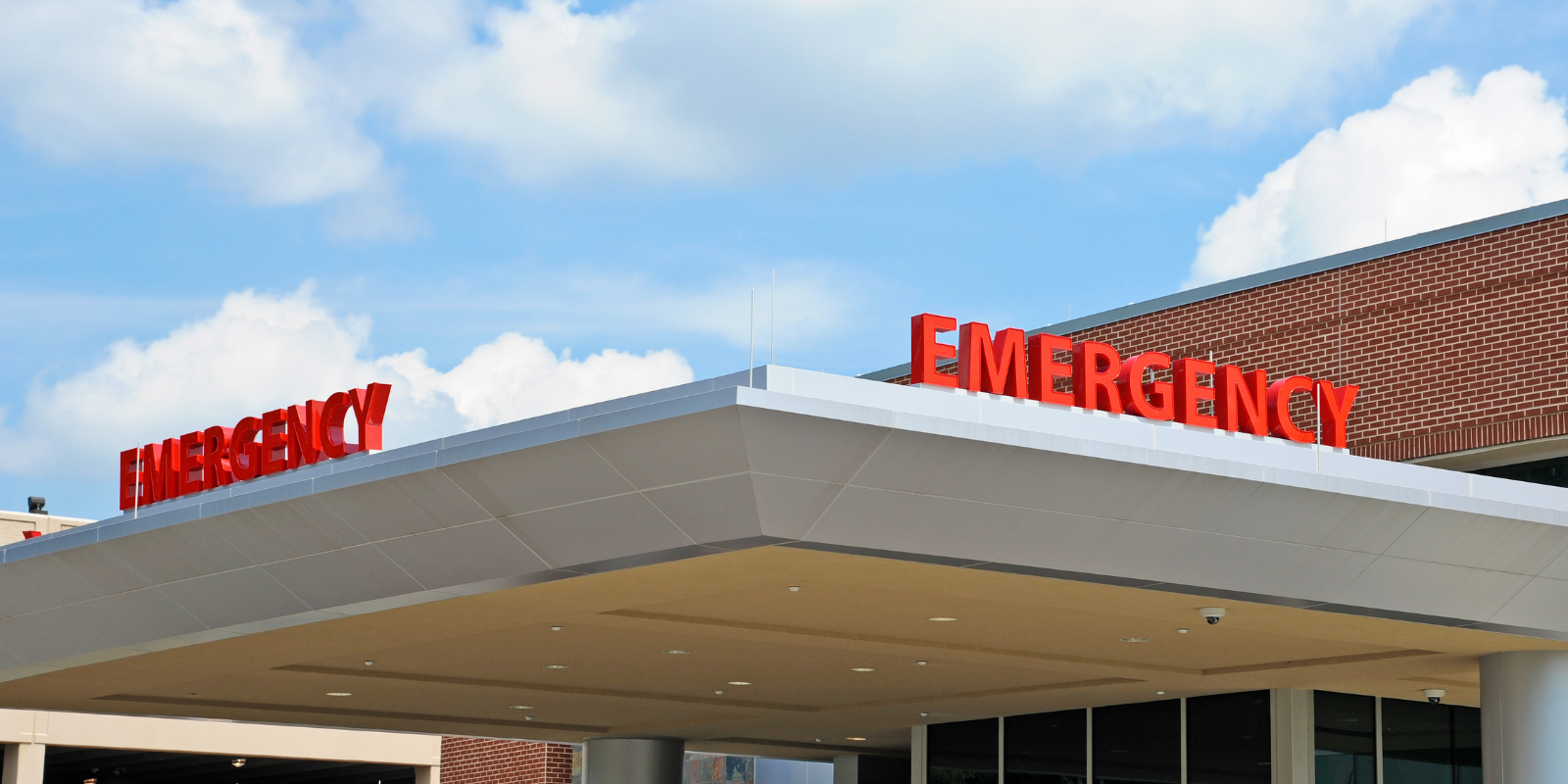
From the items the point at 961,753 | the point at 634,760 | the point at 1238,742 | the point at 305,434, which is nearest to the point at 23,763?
the point at 634,760

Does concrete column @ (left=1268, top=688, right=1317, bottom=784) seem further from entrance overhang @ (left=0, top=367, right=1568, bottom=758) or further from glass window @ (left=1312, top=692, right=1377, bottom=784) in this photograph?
entrance overhang @ (left=0, top=367, right=1568, bottom=758)

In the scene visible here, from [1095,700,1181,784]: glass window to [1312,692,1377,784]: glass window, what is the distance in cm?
219

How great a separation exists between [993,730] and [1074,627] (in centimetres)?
1005

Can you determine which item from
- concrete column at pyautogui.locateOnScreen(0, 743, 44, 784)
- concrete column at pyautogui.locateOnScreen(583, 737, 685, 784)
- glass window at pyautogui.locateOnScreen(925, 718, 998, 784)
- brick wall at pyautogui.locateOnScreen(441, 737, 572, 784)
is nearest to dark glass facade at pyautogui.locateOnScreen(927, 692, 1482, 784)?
glass window at pyautogui.locateOnScreen(925, 718, 998, 784)

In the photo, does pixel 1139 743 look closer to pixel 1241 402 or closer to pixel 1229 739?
pixel 1229 739

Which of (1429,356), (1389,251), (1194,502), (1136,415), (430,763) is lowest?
(430,763)

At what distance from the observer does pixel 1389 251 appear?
2345cm

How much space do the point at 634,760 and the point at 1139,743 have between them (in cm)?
1042

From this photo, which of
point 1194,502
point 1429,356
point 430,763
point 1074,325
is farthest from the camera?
point 430,763

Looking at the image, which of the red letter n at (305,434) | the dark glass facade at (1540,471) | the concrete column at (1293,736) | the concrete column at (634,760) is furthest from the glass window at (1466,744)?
the red letter n at (305,434)

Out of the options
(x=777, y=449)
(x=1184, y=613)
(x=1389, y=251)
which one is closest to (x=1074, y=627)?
(x=1184, y=613)

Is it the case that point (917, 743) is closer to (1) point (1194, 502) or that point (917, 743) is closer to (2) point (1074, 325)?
(2) point (1074, 325)

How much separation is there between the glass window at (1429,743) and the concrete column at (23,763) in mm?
26553

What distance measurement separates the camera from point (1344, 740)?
Answer: 22984mm
